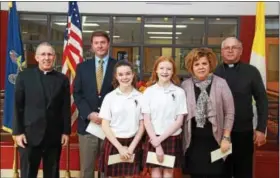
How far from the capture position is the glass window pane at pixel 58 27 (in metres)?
4.72

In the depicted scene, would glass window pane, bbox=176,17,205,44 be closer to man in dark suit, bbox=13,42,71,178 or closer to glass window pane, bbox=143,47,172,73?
glass window pane, bbox=143,47,172,73

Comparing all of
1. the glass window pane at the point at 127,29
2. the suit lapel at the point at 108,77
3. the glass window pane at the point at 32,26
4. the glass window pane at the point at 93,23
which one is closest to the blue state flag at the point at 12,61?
the glass window pane at the point at 32,26

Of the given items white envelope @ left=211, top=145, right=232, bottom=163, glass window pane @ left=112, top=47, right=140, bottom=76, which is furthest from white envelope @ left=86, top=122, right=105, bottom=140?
glass window pane @ left=112, top=47, right=140, bottom=76

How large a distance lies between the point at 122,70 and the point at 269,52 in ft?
8.09

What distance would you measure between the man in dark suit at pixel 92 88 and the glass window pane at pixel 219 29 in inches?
72.1

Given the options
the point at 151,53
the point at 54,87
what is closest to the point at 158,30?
the point at 151,53

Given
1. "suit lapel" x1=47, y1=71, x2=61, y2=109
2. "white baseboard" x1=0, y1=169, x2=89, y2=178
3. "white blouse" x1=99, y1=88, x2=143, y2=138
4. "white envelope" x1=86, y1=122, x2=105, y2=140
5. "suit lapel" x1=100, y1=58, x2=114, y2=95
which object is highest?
"suit lapel" x1=100, y1=58, x2=114, y2=95

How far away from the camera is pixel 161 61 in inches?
112

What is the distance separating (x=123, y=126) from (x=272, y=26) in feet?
8.77

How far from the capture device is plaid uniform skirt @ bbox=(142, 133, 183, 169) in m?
2.82

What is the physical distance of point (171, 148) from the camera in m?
2.82

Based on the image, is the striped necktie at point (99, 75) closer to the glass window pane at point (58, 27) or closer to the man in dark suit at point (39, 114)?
the man in dark suit at point (39, 114)

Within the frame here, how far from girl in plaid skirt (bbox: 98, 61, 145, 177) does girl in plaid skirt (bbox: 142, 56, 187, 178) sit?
0.08 m

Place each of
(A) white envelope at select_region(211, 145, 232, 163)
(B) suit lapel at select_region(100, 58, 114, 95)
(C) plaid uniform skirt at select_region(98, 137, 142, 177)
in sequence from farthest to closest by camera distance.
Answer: (B) suit lapel at select_region(100, 58, 114, 95) → (C) plaid uniform skirt at select_region(98, 137, 142, 177) → (A) white envelope at select_region(211, 145, 232, 163)
